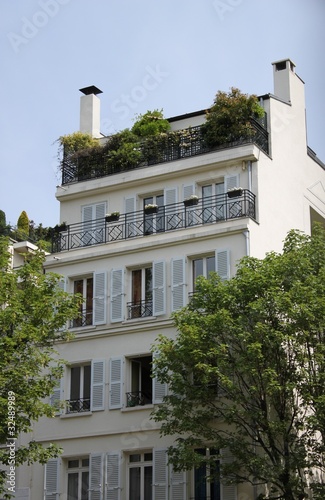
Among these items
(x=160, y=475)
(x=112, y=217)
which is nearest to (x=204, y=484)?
(x=160, y=475)

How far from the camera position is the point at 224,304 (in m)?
30.2

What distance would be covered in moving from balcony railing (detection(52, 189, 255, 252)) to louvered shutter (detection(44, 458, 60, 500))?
719cm

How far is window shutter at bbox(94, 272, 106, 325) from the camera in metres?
34.9

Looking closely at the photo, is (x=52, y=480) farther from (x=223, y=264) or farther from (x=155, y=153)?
(x=155, y=153)

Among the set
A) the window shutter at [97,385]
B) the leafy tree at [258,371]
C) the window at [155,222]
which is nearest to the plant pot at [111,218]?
the window at [155,222]

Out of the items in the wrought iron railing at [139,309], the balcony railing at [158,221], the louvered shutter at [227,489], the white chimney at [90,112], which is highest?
the white chimney at [90,112]

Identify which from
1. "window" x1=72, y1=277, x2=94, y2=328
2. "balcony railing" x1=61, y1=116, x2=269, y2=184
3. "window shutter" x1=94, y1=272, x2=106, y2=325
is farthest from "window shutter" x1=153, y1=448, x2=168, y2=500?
"balcony railing" x1=61, y1=116, x2=269, y2=184

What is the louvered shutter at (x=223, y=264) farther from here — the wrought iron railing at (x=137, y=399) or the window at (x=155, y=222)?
the wrought iron railing at (x=137, y=399)

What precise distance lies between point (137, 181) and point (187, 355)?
8.93 meters

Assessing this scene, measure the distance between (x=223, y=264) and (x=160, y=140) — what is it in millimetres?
5856

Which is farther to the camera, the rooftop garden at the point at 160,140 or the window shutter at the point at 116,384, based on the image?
the rooftop garden at the point at 160,140

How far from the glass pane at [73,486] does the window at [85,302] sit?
4665 mm

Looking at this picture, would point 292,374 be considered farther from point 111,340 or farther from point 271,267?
point 111,340

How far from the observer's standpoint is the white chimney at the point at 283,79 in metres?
38.6
